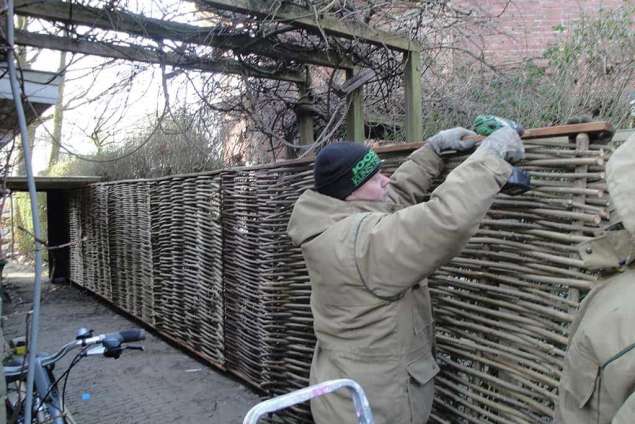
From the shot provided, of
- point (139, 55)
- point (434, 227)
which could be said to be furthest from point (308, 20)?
point (434, 227)

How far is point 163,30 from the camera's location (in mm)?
4238

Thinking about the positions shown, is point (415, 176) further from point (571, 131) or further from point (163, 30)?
point (163, 30)

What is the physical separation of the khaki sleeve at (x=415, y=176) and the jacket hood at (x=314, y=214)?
0.40 metres

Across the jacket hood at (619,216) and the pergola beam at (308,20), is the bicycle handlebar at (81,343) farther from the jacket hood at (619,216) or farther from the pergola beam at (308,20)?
the jacket hood at (619,216)

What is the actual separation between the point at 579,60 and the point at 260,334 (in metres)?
4.48

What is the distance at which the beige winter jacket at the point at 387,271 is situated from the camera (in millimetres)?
1778

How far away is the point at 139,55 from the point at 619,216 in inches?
167

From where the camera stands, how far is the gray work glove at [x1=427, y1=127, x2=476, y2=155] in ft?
7.62

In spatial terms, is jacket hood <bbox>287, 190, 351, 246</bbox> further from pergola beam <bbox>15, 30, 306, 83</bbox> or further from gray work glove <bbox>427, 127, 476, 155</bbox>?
pergola beam <bbox>15, 30, 306, 83</bbox>

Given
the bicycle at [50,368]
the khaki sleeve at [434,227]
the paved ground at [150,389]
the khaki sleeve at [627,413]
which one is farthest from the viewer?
the paved ground at [150,389]

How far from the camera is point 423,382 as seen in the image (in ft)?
7.25

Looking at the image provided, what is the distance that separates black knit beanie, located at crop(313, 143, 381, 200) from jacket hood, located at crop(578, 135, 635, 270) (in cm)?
99

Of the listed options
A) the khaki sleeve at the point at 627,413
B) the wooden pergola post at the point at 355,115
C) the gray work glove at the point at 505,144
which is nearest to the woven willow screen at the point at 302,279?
the gray work glove at the point at 505,144

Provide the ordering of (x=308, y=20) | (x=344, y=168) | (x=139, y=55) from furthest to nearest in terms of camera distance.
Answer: (x=139, y=55) < (x=308, y=20) < (x=344, y=168)
